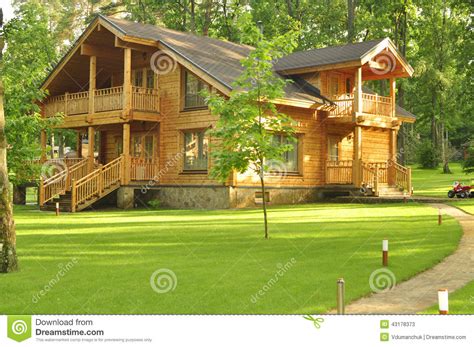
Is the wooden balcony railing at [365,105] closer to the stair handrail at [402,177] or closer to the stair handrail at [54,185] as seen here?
the stair handrail at [402,177]

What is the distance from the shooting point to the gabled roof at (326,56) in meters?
31.8

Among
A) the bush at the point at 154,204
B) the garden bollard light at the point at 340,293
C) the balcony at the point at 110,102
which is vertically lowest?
the bush at the point at 154,204

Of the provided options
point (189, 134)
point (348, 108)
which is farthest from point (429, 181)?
point (189, 134)

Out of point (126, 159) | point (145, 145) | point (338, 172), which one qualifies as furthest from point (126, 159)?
point (338, 172)

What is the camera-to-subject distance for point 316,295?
1016 centimetres

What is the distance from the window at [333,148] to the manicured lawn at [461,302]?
2295 centimetres

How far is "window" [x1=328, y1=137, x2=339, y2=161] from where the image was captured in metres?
33.8

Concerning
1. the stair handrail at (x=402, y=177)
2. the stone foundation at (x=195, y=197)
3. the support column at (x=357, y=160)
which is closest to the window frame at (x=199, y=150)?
the stone foundation at (x=195, y=197)

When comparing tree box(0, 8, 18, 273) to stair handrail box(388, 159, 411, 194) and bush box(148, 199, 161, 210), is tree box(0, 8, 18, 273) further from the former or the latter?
stair handrail box(388, 159, 411, 194)

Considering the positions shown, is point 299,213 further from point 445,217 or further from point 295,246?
point 295,246

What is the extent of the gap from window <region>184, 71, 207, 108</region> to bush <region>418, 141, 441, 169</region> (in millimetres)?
31908

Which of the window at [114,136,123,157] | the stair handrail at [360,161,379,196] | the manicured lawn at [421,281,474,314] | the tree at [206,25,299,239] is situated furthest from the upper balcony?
the manicured lawn at [421,281,474,314]

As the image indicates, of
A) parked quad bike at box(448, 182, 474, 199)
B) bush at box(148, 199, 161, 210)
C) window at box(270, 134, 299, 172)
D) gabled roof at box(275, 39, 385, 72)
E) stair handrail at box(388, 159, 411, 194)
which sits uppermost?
gabled roof at box(275, 39, 385, 72)

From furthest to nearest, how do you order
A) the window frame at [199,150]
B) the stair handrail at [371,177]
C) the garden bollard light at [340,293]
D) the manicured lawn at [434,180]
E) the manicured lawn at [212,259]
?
the manicured lawn at [434,180]
the stair handrail at [371,177]
the window frame at [199,150]
the manicured lawn at [212,259]
the garden bollard light at [340,293]
